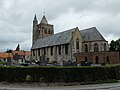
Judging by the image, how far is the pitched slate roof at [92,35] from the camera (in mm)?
75844

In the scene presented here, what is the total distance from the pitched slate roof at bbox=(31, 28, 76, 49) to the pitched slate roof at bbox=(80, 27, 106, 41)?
4.91 metres

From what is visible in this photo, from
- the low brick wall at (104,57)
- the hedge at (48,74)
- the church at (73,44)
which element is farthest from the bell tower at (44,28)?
the hedge at (48,74)

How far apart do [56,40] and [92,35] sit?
14.8 meters

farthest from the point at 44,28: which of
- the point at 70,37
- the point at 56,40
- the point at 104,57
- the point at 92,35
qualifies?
the point at 104,57

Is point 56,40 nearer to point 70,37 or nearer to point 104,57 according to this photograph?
point 70,37

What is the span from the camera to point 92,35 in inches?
3041

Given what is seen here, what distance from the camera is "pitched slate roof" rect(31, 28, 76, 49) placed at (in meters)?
79.1

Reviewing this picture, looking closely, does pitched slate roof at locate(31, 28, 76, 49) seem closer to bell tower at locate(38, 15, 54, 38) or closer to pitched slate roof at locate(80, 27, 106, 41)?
bell tower at locate(38, 15, 54, 38)

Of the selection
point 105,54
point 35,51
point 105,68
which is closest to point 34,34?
point 35,51

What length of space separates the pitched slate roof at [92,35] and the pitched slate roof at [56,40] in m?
4.91

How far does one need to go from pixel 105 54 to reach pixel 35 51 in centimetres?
4159

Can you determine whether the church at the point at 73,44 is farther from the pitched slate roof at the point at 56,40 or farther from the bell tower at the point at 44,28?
the bell tower at the point at 44,28

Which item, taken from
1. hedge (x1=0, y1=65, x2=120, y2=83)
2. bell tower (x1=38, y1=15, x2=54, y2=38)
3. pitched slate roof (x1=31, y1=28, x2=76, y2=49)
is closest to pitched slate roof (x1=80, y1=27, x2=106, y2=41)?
pitched slate roof (x1=31, y1=28, x2=76, y2=49)

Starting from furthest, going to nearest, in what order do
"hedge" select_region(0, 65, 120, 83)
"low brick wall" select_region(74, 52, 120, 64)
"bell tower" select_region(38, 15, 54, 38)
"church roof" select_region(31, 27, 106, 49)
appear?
"bell tower" select_region(38, 15, 54, 38)
"church roof" select_region(31, 27, 106, 49)
"low brick wall" select_region(74, 52, 120, 64)
"hedge" select_region(0, 65, 120, 83)
